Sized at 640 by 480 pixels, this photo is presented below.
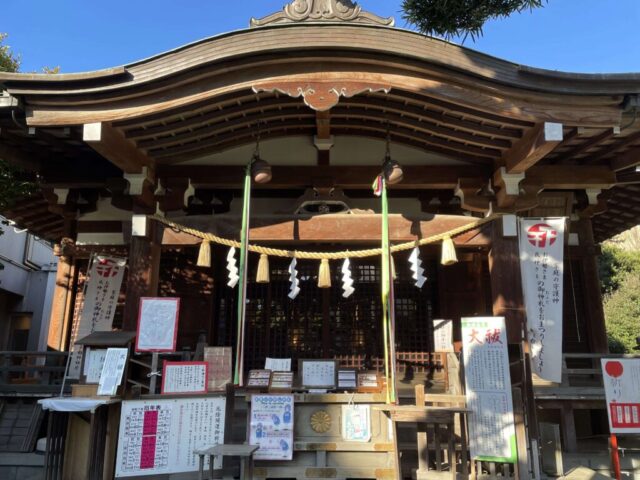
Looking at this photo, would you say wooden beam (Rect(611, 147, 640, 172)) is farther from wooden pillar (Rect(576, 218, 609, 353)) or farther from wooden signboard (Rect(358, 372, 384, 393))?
wooden signboard (Rect(358, 372, 384, 393))

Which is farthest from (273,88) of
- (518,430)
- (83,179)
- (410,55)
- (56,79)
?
(518,430)

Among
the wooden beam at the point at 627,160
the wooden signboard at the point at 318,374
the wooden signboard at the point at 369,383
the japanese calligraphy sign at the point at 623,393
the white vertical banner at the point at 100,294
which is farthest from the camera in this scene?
the white vertical banner at the point at 100,294

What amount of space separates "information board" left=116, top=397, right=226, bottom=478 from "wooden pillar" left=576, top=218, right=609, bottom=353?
7451 mm

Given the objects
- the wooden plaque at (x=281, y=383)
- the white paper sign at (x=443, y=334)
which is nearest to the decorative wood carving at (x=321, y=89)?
the wooden plaque at (x=281, y=383)

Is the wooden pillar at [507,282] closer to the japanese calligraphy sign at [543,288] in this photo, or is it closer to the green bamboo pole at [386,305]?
the japanese calligraphy sign at [543,288]

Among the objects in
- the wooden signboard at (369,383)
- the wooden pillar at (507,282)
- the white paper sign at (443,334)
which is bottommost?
the wooden signboard at (369,383)

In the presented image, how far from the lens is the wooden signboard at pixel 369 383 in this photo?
673 centimetres

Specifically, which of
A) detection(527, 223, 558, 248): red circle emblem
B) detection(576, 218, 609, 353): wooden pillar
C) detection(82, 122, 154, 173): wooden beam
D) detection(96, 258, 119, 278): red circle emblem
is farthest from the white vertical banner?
detection(576, 218, 609, 353): wooden pillar

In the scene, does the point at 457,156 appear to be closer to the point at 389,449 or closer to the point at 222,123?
the point at 222,123

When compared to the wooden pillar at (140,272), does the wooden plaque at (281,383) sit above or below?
below

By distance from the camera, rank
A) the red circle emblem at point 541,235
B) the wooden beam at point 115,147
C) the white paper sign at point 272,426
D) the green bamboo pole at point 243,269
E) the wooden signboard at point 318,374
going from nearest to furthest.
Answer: the white paper sign at point 272,426 < the wooden beam at point 115,147 < the green bamboo pole at point 243,269 < the red circle emblem at point 541,235 < the wooden signboard at point 318,374

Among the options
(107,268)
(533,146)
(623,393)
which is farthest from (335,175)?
(623,393)

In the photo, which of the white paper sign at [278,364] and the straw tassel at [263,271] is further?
the white paper sign at [278,364]

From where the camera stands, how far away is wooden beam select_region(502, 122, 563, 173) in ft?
19.2
